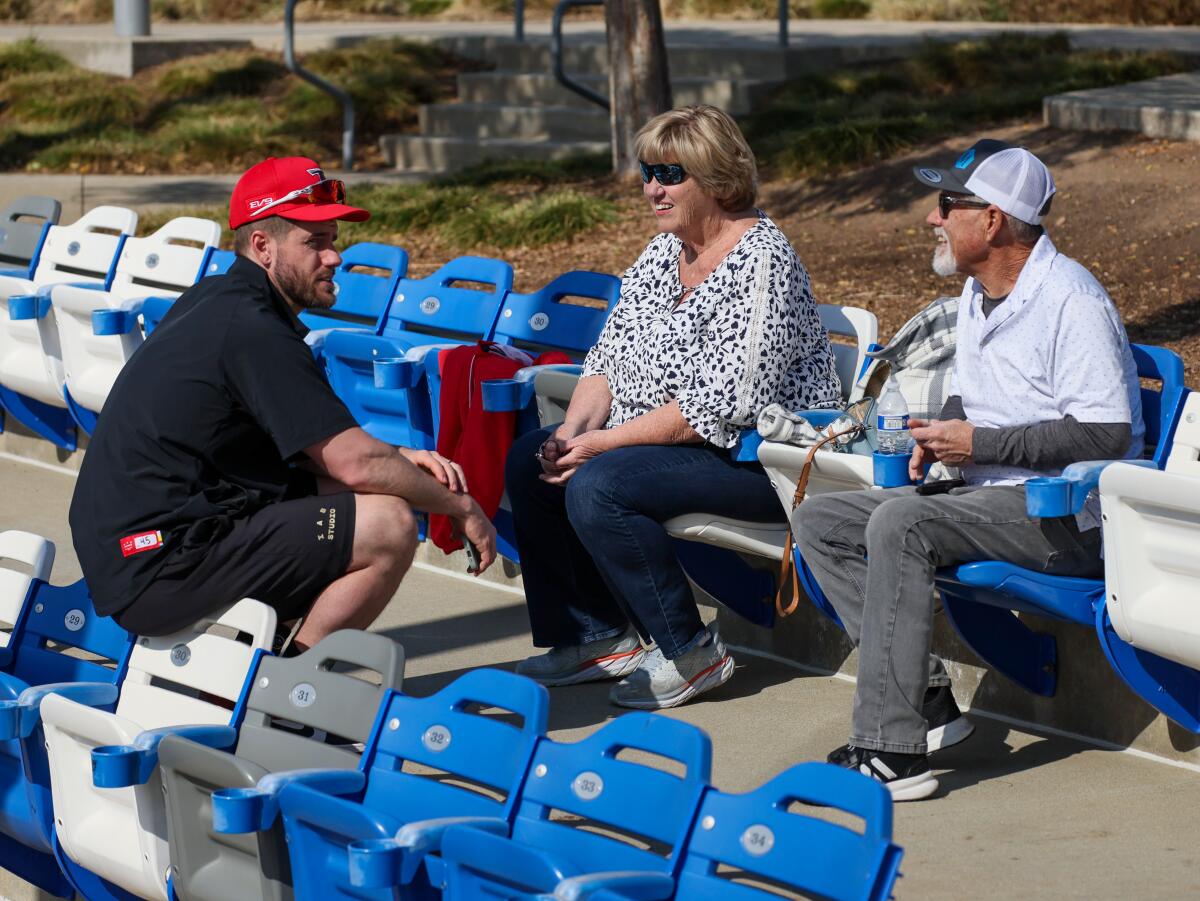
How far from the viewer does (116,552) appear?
427 cm

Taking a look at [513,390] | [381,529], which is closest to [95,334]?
[513,390]

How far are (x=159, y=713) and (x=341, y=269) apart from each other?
404 cm

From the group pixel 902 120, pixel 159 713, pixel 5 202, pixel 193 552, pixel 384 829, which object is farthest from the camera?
pixel 5 202

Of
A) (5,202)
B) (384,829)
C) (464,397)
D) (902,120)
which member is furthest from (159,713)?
(5,202)

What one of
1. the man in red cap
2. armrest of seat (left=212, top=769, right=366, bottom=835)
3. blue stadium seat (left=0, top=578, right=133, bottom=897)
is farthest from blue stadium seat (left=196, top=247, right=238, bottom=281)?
armrest of seat (left=212, top=769, right=366, bottom=835)

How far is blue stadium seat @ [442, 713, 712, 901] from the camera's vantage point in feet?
9.23

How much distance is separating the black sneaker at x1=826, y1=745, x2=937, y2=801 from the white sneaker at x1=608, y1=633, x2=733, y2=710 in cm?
79

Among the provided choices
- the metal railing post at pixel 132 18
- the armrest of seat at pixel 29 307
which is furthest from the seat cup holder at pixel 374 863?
the metal railing post at pixel 132 18

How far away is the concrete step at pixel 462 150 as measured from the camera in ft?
44.9

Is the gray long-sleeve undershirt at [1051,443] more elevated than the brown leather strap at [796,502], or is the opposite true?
the gray long-sleeve undershirt at [1051,443]

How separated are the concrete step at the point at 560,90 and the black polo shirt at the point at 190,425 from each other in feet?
31.5

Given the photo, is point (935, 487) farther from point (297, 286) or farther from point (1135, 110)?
point (1135, 110)

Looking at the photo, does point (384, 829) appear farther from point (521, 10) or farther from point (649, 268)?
point (521, 10)

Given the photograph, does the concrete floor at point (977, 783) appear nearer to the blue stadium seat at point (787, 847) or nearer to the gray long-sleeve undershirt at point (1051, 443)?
the gray long-sleeve undershirt at point (1051, 443)
